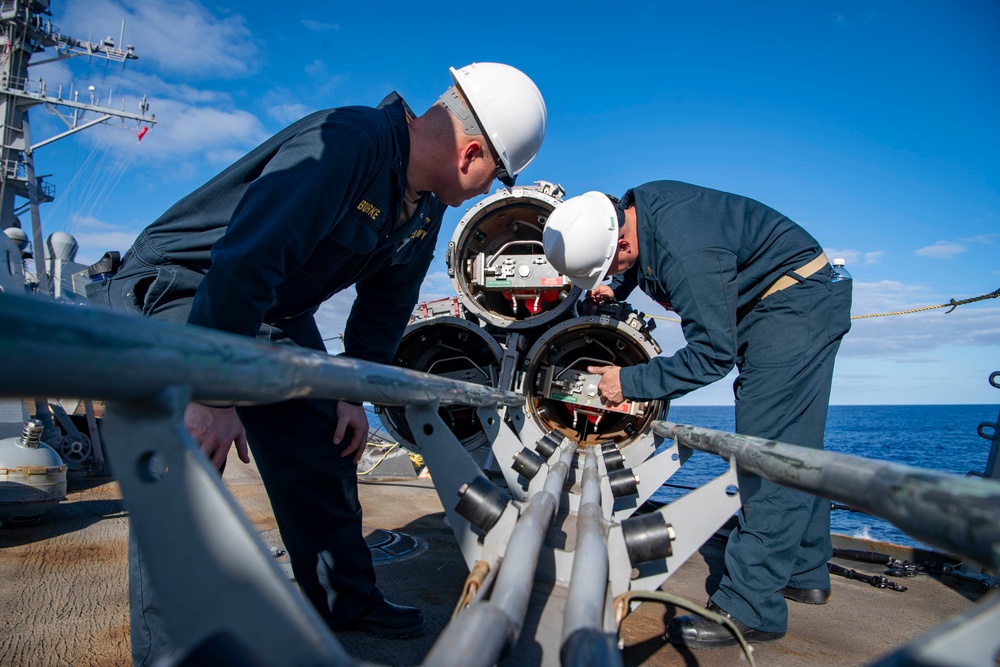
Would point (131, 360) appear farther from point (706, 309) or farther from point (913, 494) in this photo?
point (706, 309)

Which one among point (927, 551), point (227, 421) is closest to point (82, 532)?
point (227, 421)

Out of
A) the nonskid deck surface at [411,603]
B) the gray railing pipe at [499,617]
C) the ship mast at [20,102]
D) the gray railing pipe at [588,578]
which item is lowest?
the nonskid deck surface at [411,603]

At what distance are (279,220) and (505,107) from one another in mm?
1033

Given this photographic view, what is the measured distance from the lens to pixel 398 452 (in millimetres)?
6430

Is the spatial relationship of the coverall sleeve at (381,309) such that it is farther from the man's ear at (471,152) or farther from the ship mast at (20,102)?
the ship mast at (20,102)

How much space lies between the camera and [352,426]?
206cm

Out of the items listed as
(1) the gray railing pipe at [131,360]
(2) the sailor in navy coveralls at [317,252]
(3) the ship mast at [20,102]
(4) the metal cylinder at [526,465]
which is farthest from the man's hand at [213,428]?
(3) the ship mast at [20,102]

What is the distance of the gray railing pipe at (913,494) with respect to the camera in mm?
530

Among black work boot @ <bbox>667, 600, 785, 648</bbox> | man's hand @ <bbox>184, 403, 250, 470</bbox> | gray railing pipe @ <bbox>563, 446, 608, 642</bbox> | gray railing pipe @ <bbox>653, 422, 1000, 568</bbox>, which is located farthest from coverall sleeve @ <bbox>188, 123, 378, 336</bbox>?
black work boot @ <bbox>667, 600, 785, 648</bbox>

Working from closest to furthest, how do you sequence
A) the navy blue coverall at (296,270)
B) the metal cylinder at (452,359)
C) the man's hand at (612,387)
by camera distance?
1. the navy blue coverall at (296,270)
2. the man's hand at (612,387)
3. the metal cylinder at (452,359)

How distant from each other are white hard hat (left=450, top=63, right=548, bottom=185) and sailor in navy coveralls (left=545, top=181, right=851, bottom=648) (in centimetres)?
68

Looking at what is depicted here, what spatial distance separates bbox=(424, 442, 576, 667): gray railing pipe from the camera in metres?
0.64

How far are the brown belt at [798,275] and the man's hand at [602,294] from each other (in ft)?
5.53

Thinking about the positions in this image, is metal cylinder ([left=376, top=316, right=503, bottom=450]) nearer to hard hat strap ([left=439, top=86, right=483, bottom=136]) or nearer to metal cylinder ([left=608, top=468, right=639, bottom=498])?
metal cylinder ([left=608, top=468, right=639, bottom=498])
